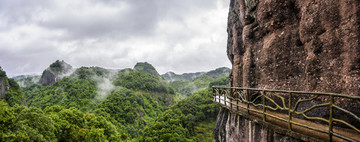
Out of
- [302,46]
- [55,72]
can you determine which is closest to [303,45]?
[302,46]

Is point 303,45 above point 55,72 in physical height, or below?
below

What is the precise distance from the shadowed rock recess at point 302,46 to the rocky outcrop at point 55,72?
130570mm

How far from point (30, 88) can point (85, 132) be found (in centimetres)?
12175

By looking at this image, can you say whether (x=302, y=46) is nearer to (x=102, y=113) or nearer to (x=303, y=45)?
(x=303, y=45)

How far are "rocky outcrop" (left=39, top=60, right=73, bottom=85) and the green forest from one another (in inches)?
62.4

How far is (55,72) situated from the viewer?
109812 mm

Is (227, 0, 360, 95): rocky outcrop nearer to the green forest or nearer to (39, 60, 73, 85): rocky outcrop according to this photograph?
the green forest

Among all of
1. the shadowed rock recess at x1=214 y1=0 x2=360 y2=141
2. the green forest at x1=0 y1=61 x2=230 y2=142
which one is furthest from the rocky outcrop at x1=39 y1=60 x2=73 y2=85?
the shadowed rock recess at x1=214 y1=0 x2=360 y2=141

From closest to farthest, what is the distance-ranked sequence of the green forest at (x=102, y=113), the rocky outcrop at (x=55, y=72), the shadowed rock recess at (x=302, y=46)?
the shadowed rock recess at (x=302, y=46)
the green forest at (x=102, y=113)
the rocky outcrop at (x=55, y=72)

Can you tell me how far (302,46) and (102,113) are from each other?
55.7 metres

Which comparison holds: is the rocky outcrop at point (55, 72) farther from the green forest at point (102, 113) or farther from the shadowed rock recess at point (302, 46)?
the shadowed rock recess at point (302, 46)

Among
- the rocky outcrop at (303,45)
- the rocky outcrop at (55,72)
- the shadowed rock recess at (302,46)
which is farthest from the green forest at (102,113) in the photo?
the rocky outcrop at (303,45)

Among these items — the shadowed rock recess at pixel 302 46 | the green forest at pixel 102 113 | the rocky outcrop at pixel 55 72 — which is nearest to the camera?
the shadowed rock recess at pixel 302 46

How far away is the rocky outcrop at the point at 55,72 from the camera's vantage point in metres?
105
